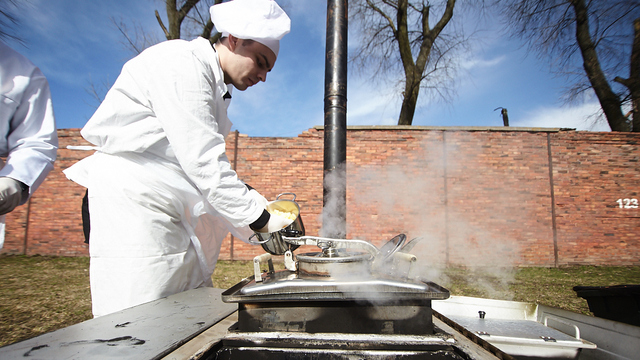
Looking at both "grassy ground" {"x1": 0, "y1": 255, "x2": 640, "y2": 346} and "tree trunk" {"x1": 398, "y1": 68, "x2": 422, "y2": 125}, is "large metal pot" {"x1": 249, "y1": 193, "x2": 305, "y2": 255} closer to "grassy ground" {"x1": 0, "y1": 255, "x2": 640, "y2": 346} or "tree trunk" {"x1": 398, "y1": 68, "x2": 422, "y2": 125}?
"grassy ground" {"x1": 0, "y1": 255, "x2": 640, "y2": 346}

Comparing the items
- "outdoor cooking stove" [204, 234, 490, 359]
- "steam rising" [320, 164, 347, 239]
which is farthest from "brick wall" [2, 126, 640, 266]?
"outdoor cooking stove" [204, 234, 490, 359]

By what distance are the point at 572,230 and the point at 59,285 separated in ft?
40.6

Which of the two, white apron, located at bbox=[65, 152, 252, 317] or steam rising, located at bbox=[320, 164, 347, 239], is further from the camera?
steam rising, located at bbox=[320, 164, 347, 239]

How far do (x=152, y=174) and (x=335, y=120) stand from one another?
78.5 inches

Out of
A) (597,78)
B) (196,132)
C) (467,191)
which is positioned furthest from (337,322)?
(597,78)

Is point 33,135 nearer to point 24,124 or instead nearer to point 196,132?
point 24,124

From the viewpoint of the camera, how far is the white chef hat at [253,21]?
1.67 meters

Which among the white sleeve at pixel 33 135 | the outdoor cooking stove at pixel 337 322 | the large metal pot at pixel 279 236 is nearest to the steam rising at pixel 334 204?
the large metal pot at pixel 279 236

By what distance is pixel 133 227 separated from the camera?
1.45 m

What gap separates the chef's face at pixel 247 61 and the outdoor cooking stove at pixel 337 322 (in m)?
1.21

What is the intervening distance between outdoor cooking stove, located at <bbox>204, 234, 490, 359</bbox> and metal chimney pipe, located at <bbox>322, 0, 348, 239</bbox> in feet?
6.53

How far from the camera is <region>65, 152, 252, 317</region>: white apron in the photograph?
4.71 ft

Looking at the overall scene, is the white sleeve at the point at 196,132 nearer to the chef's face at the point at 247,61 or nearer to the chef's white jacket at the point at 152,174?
the chef's white jacket at the point at 152,174

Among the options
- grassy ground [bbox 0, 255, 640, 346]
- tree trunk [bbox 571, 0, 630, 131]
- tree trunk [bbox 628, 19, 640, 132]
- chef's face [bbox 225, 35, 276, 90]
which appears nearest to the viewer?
chef's face [bbox 225, 35, 276, 90]
